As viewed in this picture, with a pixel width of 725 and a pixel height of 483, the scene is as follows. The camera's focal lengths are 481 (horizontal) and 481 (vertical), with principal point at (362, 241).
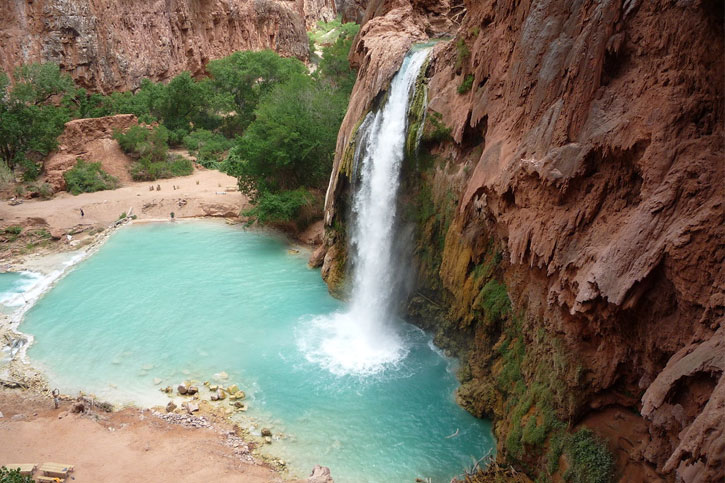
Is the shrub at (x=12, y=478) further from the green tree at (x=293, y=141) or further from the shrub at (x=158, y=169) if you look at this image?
the shrub at (x=158, y=169)

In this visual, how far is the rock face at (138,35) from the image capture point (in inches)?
1224

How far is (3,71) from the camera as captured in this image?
29688 mm

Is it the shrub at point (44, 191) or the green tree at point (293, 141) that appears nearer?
the green tree at point (293, 141)

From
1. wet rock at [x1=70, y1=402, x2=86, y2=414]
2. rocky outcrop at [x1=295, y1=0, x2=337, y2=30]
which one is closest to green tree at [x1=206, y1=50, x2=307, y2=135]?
rocky outcrop at [x1=295, y1=0, x2=337, y2=30]

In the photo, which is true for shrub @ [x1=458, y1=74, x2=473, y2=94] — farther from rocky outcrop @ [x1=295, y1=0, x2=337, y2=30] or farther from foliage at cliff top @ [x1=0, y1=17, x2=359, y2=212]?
rocky outcrop @ [x1=295, y1=0, x2=337, y2=30]

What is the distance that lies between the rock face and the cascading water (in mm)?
27060

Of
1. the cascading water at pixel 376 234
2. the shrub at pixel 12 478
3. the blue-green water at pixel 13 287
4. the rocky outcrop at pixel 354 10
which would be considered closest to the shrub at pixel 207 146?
the blue-green water at pixel 13 287

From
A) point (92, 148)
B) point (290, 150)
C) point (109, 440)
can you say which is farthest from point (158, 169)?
point (109, 440)

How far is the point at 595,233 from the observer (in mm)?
7746

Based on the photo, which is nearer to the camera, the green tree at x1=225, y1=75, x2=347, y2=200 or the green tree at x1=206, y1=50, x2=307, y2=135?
the green tree at x1=225, y1=75, x2=347, y2=200

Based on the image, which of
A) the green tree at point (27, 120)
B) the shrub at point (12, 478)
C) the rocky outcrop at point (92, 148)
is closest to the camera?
the shrub at point (12, 478)

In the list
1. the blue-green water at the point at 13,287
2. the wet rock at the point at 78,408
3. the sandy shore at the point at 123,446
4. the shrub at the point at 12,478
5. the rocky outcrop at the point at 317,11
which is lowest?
the sandy shore at the point at 123,446

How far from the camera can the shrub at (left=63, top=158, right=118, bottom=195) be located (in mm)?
27266

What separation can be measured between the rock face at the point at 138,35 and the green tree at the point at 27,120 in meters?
2.48
